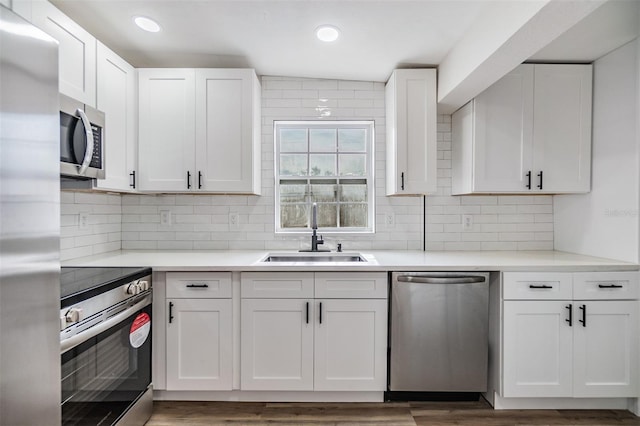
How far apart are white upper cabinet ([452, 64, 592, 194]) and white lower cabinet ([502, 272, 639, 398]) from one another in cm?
72

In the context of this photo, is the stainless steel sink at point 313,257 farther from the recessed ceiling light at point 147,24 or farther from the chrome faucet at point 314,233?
the recessed ceiling light at point 147,24

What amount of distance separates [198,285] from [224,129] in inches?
43.2

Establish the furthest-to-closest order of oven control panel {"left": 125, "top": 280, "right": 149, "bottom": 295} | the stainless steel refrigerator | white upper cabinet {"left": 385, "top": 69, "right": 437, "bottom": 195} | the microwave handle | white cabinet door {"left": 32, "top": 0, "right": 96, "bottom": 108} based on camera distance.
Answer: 1. white upper cabinet {"left": 385, "top": 69, "right": 437, "bottom": 195}
2. oven control panel {"left": 125, "top": 280, "right": 149, "bottom": 295}
3. white cabinet door {"left": 32, "top": 0, "right": 96, "bottom": 108}
4. the microwave handle
5. the stainless steel refrigerator

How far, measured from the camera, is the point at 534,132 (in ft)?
8.00

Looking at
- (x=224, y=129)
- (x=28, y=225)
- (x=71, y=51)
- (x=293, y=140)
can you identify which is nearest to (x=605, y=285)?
(x=293, y=140)

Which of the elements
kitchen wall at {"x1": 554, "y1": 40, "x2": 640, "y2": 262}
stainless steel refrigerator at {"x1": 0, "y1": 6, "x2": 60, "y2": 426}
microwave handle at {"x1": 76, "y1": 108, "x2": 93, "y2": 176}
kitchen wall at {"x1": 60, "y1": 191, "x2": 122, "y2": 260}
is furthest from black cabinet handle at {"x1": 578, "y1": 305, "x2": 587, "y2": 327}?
kitchen wall at {"x1": 60, "y1": 191, "x2": 122, "y2": 260}

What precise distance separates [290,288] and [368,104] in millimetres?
1633

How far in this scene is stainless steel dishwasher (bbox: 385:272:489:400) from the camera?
2.12 meters

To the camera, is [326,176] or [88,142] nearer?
[88,142]

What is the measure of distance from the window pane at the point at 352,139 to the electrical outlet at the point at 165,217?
153cm

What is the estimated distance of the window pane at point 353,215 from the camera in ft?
9.62

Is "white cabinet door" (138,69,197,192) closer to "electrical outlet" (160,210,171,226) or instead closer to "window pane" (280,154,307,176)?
"electrical outlet" (160,210,171,226)

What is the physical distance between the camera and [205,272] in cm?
212

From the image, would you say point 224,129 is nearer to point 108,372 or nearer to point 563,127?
point 108,372
